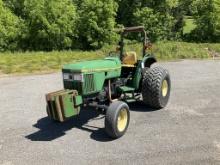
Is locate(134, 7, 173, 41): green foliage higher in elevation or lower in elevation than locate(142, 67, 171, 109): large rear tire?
higher

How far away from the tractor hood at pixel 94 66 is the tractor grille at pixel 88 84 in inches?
4.8

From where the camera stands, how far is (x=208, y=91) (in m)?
11.6

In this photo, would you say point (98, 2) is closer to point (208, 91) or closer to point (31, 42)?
point (31, 42)

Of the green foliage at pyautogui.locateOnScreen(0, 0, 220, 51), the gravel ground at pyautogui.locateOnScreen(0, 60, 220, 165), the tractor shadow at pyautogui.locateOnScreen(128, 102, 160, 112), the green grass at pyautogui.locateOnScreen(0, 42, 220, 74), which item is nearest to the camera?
the gravel ground at pyautogui.locateOnScreen(0, 60, 220, 165)

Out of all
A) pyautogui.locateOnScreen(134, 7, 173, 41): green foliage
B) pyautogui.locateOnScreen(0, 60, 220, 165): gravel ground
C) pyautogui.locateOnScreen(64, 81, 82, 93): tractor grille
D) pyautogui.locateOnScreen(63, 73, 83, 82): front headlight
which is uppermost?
pyautogui.locateOnScreen(134, 7, 173, 41): green foliage

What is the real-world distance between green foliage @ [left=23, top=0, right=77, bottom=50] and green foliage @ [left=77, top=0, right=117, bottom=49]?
1.32 m

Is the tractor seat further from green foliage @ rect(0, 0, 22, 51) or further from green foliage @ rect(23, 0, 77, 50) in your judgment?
green foliage @ rect(0, 0, 22, 51)

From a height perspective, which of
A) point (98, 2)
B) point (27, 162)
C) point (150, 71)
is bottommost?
point (27, 162)

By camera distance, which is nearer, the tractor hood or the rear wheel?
the rear wheel

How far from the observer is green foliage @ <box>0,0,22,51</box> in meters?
31.1

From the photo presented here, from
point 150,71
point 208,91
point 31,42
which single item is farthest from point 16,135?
point 31,42

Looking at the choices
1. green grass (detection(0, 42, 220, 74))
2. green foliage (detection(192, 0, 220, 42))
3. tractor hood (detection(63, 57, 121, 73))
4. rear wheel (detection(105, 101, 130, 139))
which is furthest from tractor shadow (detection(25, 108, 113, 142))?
green foliage (detection(192, 0, 220, 42))

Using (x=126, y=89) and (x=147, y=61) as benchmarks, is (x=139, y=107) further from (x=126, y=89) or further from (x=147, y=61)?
(x=147, y=61)

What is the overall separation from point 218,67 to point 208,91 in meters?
5.45
